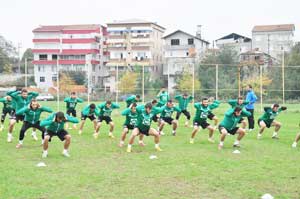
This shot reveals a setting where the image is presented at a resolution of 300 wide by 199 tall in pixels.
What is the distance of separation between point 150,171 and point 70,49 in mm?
74526

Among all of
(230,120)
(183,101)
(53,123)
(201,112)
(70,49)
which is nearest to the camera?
(53,123)

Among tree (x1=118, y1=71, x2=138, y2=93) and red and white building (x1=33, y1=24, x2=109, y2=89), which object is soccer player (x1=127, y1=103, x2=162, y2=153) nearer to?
tree (x1=118, y1=71, x2=138, y2=93)

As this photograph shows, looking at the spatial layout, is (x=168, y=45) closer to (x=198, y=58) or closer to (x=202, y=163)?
(x=198, y=58)

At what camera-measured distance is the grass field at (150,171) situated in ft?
27.2

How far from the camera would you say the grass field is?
→ 8305 mm

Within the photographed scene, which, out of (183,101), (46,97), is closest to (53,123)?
(183,101)

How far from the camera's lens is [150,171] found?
10.4 m

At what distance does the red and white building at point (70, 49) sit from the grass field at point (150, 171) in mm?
65748

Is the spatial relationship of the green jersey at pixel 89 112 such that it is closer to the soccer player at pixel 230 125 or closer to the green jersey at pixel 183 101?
the green jersey at pixel 183 101

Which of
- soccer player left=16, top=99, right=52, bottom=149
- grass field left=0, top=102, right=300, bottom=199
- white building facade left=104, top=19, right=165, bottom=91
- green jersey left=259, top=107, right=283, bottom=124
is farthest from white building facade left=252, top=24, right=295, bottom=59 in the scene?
soccer player left=16, top=99, right=52, bottom=149

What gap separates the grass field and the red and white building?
216ft

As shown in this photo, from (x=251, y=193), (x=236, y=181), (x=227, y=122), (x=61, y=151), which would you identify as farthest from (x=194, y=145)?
(x=251, y=193)

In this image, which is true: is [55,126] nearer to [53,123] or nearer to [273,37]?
[53,123]

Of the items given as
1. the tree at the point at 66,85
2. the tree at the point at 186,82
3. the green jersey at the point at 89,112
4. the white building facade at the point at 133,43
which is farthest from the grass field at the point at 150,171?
the white building facade at the point at 133,43
